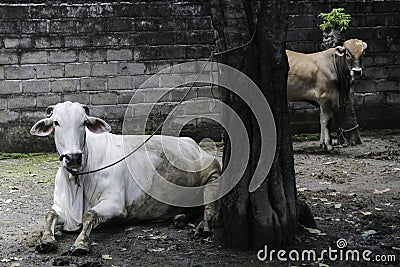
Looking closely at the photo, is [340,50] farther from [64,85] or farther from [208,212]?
[208,212]

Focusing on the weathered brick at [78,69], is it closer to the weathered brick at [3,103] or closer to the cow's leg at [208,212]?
the weathered brick at [3,103]

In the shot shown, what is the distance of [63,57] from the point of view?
9992mm

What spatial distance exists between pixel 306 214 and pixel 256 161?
0.77 metres

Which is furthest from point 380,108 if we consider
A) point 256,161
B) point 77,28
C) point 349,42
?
point 256,161

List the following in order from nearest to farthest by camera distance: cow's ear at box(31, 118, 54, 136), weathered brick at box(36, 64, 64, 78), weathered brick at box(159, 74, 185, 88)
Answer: cow's ear at box(31, 118, 54, 136) < weathered brick at box(36, 64, 64, 78) < weathered brick at box(159, 74, 185, 88)

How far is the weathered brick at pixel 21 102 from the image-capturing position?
9914 millimetres

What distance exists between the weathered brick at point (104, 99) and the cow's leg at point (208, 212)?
4382mm

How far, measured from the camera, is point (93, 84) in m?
10.1

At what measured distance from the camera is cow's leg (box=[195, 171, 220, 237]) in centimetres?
565

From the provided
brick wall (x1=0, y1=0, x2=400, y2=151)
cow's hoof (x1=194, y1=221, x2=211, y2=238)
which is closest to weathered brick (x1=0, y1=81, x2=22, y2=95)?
brick wall (x1=0, y1=0, x2=400, y2=151)

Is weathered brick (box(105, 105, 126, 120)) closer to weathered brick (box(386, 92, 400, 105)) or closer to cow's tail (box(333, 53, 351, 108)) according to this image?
cow's tail (box(333, 53, 351, 108))

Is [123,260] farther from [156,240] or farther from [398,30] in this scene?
[398,30]

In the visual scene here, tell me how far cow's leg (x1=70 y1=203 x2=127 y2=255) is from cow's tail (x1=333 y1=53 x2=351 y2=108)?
4.62 meters

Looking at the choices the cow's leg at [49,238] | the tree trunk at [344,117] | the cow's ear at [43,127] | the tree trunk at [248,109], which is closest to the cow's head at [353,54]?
the tree trunk at [344,117]
